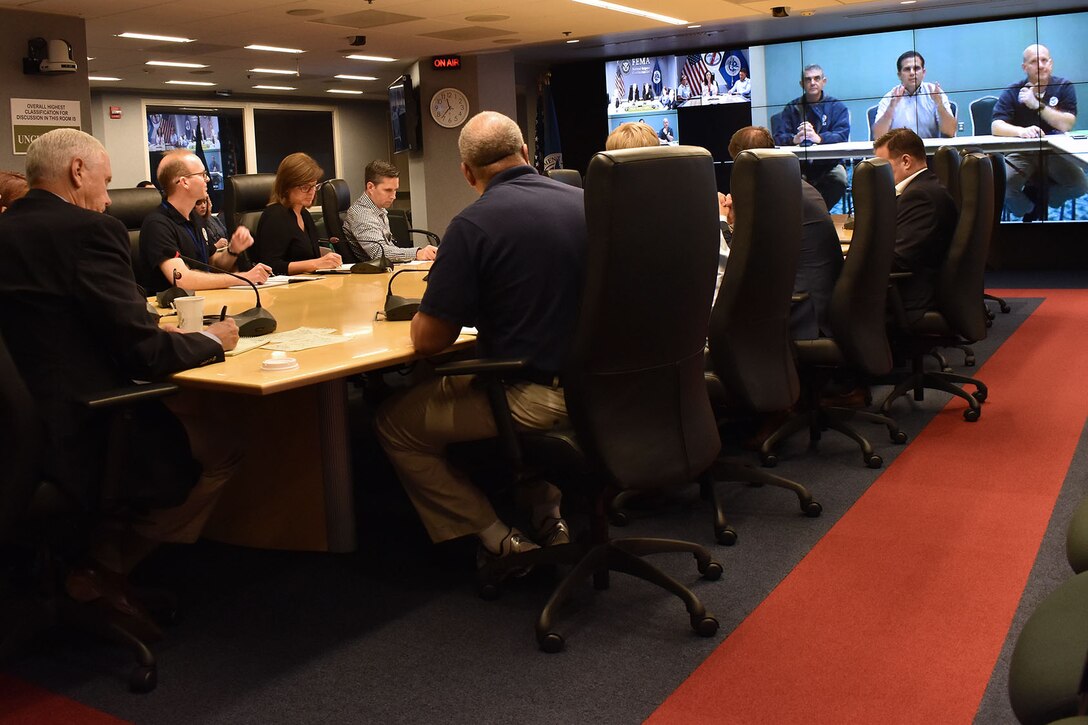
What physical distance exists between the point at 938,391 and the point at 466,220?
10.5 feet

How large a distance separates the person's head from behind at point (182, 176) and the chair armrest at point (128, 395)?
2.13m

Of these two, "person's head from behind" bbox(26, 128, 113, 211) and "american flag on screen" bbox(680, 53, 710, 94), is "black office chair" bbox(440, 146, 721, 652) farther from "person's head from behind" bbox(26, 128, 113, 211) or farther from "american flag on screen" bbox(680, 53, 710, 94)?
"american flag on screen" bbox(680, 53, 710, 94)

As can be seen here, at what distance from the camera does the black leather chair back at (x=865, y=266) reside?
11.6 ft

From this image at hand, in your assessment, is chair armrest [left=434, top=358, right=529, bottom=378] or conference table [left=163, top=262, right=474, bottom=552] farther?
conference table [left=163, top=262, right=474, bottom=552]

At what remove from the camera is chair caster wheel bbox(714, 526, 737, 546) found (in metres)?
2.95

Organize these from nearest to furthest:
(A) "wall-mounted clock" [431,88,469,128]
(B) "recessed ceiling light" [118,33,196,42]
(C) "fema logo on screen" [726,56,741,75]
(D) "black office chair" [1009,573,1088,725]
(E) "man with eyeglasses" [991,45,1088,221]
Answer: (D) "black office chair" [1009,573,1088,725], (B) "recessed ceiling light" [118,33,196,42], (E) "man with eyeglasses" [991,45,1088,221], (A) "wall-mounted clock" [431,88,469,128], (C) "fema logo on screen" [726,56,741,75]

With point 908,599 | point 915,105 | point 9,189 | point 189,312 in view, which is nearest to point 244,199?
point 9,189

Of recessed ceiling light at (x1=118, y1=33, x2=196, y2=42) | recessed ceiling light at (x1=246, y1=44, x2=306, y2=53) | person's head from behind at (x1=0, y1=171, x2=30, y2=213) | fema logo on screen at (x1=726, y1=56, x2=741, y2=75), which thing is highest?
recessed ceiling light at (x1=246, y1=44, x2=306, y2=53)

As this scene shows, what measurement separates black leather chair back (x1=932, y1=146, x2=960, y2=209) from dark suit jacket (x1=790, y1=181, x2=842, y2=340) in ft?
5.20

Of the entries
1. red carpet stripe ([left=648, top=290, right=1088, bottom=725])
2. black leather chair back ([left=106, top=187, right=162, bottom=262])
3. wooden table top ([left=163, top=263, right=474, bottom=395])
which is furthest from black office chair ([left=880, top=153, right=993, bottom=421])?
black leather chair back ([left=106, top=187, right=162, bottom=262])

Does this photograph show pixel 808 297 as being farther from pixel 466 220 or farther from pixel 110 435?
pixel 110 435

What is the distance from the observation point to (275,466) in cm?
303

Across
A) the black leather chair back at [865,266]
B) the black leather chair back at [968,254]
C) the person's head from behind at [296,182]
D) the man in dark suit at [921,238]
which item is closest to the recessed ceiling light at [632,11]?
the person's head from behind at [296,182]

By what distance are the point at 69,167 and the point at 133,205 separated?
2451 millimetres
